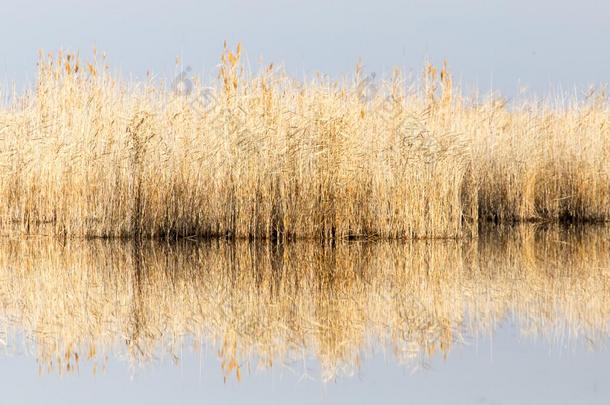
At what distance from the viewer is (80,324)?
191 inches

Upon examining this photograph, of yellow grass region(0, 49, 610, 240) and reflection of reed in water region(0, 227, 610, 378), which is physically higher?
yellow grass region(0, 49, 610, 240)

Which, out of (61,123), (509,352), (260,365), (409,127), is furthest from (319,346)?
(61,123)

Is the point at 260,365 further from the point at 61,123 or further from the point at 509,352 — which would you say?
the point at 61,123

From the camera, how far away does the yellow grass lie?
28.4 ft

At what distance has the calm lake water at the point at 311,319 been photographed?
12.7 feet

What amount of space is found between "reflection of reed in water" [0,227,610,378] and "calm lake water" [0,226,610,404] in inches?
0.6

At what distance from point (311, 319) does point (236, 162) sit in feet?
12.9

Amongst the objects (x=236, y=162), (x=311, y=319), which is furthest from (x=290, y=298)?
(x=236, y=162)

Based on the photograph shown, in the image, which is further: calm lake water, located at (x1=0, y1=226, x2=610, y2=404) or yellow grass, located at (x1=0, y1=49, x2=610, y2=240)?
yellow grass, located at (x1=0, y1=49, x2=610, y2=240)

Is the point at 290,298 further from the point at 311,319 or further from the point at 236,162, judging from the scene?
the point at 236,162

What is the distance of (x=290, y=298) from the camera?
18.5 ft

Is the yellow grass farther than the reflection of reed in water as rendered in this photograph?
Yes

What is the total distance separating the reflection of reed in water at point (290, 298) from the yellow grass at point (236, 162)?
38cm

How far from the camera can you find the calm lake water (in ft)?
12.7
